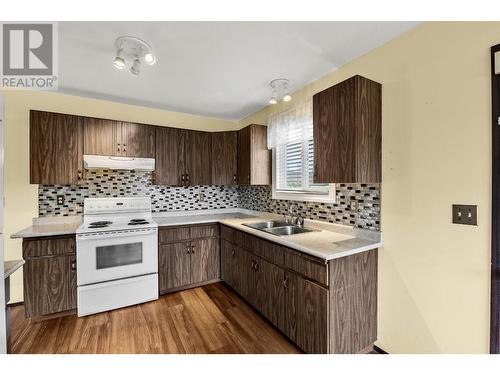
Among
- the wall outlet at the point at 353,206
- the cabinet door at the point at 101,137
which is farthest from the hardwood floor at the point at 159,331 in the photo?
the cabinet door at the point at 101,137

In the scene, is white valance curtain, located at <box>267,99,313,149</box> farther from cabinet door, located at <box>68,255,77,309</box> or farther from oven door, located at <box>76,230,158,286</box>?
cabinet door, located at <box>68,255,77,309</box>

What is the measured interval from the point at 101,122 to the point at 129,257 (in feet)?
5.42

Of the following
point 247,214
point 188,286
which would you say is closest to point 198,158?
point 247,214

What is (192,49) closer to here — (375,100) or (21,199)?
(375,100)

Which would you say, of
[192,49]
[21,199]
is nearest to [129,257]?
[21,199]

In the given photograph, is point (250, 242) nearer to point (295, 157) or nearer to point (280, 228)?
point (280, 228)

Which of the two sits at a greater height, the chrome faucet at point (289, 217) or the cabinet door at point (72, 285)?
the chrome faucet at point (289, 217)

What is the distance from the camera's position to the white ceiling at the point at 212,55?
1.55m

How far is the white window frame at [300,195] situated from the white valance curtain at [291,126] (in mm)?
226

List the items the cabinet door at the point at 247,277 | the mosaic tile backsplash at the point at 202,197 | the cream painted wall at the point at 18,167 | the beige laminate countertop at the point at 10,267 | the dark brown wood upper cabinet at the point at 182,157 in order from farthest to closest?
the dark brown wood upper cabinet at the point at 182,157, the cream painted wall at the point at 18,167, the cabinet door at the point at 247,277, the mosaic tile backsplash at the point at 202,197, the beige laminate countertop at the point at 10,267

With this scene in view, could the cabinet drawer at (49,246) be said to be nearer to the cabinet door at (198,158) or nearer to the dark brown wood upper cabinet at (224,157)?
the cabinet door at (198,158)

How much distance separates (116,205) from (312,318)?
2.60m

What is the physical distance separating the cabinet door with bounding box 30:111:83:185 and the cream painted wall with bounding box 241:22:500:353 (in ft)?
10.2

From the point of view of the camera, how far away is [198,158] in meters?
→ 3.28
